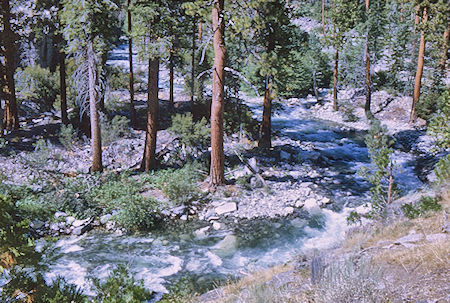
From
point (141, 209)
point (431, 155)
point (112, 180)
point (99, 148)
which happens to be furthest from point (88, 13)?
point (431, 155)

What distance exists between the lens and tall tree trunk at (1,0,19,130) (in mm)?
14516

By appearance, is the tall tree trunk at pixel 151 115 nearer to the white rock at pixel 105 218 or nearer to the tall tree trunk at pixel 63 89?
the white rock at pixel 105 218

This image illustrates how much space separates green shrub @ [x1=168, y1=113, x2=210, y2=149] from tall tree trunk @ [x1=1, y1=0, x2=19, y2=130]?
23.0 feet

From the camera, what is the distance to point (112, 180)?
11969 millimetres

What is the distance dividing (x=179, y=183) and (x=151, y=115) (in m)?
2.89

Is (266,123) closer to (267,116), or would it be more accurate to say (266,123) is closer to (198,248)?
(267,116)

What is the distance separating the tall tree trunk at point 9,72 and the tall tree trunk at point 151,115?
6924mm

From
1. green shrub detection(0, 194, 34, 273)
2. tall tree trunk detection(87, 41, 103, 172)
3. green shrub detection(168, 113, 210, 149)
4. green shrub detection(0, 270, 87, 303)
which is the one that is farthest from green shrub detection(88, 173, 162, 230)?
green shrub detection(0, 194, 34, 273)

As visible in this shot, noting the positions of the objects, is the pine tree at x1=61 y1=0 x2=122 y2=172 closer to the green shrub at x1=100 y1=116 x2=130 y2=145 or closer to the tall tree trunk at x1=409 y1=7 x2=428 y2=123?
the green shrub at x1=100 y1=116 x2=130 y2=145

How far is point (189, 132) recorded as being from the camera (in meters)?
14.4

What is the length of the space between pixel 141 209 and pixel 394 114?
2091 cm

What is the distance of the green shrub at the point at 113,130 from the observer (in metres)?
15.0

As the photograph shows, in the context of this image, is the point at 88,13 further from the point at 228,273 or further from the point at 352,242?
the point at 352,242

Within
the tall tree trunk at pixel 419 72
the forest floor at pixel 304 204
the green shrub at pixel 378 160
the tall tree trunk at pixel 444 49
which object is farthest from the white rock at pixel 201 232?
the tall tree trunk at pixel 444 49
